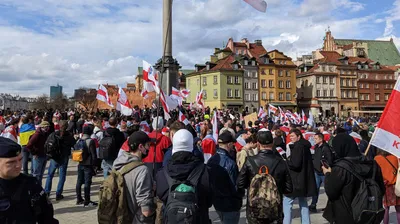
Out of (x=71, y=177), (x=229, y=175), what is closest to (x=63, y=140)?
(x=71, y=177)

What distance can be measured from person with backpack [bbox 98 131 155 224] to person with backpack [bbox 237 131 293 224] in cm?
114

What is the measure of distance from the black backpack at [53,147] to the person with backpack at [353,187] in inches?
250

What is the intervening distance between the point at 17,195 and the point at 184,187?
1531 mm

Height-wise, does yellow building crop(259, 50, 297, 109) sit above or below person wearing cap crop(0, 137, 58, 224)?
above

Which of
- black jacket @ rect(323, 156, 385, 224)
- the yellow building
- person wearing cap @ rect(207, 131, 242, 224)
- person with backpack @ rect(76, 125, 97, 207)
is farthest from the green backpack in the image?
the yellow building

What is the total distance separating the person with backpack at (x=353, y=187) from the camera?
417cm

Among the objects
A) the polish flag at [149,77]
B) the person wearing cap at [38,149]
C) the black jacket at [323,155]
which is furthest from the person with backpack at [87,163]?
the black jacket at [323,155]

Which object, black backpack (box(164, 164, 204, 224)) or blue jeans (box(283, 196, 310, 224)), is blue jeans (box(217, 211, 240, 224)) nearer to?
black backpack (box(164, 164, 204, 224))

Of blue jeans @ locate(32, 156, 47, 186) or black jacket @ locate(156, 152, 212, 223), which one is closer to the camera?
black jacket @ locate(156, 152, 212, 223)

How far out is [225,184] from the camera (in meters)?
4.76

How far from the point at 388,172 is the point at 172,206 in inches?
167

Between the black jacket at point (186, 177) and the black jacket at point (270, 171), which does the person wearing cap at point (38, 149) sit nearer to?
the black jacket at point (186, 177)

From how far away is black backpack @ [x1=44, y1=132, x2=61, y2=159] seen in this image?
8.30 metres

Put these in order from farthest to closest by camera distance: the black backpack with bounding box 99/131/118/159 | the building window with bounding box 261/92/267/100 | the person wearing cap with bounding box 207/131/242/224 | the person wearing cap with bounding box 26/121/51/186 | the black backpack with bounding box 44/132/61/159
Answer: the building window with bounding box 261/92/267/100
the person wearing cap with bounding box 26/121/51/186
the black backpack with bounding box 44/132/61/159
the black backpack with bounding box 99/131/118/159
the person wearing cap with bounding box 207/131/242/224
